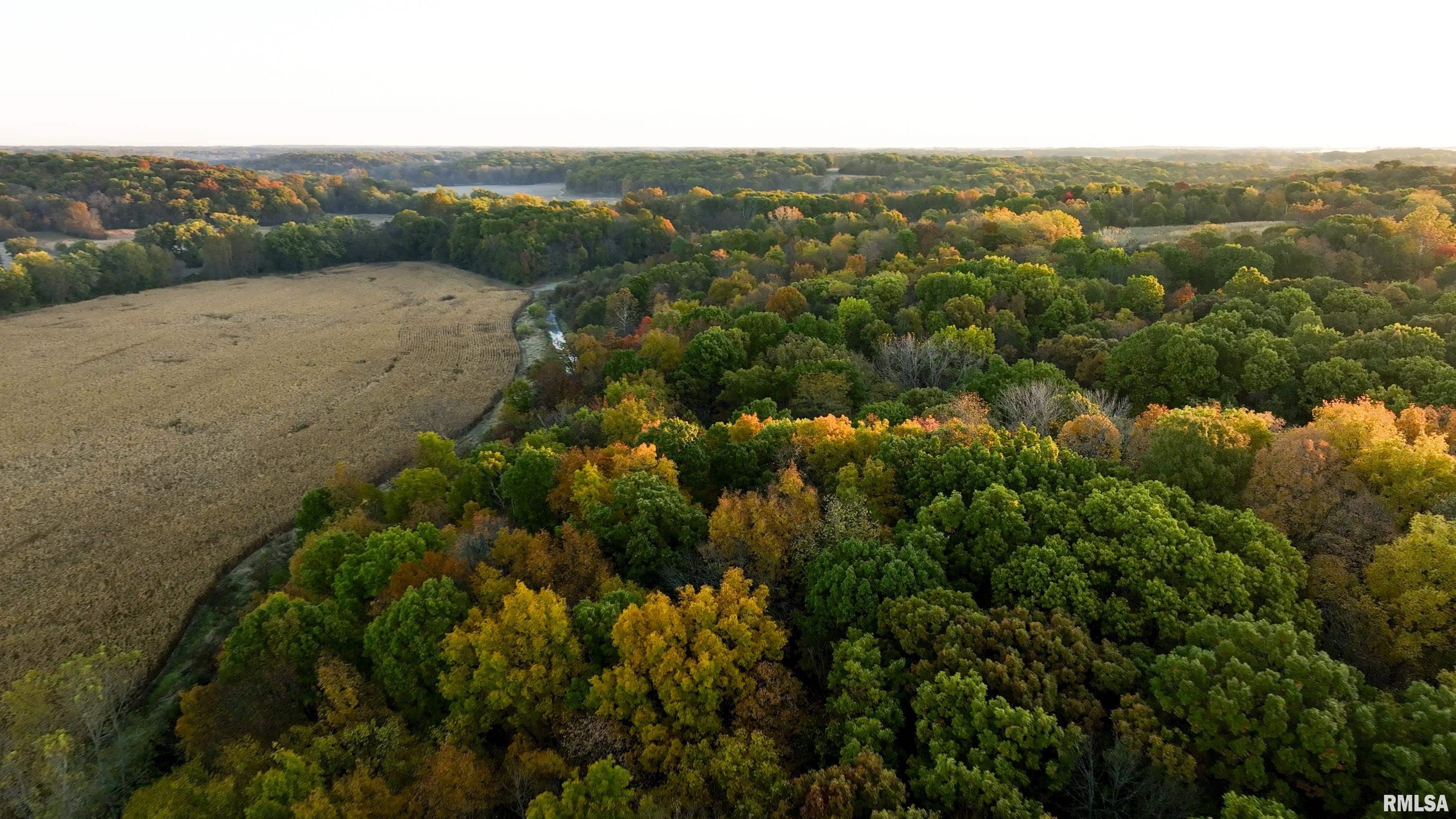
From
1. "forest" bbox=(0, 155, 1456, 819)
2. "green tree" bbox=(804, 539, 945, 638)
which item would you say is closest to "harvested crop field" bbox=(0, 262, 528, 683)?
"forest" bbox=(0, 155, 1456, 819)

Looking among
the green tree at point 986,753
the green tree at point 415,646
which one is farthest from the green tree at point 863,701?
the green tree at point 415,646

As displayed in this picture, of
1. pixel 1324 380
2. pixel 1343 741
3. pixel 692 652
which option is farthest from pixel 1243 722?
pixel 1324 380

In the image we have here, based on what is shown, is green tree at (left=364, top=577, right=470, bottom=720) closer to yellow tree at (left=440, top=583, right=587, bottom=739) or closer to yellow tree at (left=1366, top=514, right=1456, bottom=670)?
yellow tree at (left=440, top=583, right=587, bottom=739)

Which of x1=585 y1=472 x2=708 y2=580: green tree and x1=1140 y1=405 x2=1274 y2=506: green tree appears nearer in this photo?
x1=1140 y1=405 x2=1274 y2=506: green tree

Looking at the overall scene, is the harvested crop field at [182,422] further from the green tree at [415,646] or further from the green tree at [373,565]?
the green tree at [415,646]

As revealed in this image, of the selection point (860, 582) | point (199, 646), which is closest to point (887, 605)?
point (860, 582)

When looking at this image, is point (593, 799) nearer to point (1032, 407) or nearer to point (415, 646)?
point (415, 646)

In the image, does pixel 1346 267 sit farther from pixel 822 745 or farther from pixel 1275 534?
pixel 822 745
